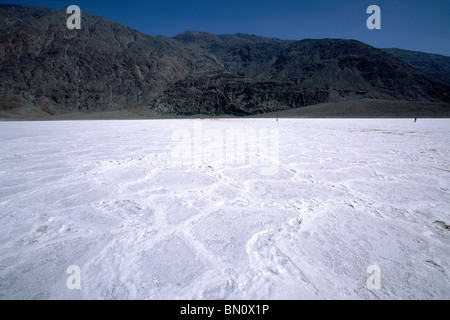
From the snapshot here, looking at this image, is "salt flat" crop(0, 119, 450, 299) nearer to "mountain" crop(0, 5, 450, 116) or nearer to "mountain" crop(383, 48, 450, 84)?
"mountain" crop(0, 5, 450, 116)

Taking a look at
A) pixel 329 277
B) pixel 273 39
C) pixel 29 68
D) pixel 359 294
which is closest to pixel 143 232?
pixel 329 277

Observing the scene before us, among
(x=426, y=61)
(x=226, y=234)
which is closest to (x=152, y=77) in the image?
(x=226, y=234)

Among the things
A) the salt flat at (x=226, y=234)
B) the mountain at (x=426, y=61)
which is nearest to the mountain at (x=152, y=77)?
the salt flat at (x=226, y=234)

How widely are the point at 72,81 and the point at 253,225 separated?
6773 cm

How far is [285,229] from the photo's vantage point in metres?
1.81

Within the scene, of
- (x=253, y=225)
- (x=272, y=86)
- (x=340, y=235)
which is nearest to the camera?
(x=340, y=235)

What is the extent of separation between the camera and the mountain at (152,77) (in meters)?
50.3

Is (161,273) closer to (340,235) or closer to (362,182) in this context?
(340,235)

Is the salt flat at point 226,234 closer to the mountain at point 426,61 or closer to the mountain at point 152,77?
the mountain at point 152,77

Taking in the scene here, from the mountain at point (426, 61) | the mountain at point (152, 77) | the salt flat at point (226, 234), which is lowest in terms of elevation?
the salt flat at point (226, 234)

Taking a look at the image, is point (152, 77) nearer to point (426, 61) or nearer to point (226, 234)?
point (226, 234)

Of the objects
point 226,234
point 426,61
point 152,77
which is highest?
point 426,61

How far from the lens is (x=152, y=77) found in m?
59.1
